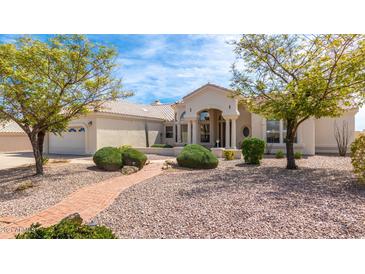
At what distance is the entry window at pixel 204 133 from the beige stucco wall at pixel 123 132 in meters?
5.89

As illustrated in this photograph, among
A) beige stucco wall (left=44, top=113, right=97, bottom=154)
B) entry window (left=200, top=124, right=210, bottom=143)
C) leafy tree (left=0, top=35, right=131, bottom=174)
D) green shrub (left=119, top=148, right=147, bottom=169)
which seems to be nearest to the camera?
leafy tree (left=0, top=35, right=131, bottom=174)

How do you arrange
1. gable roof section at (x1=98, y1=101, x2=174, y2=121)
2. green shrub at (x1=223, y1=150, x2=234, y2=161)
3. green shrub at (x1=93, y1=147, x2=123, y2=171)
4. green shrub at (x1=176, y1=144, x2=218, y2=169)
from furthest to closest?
1. gable roof section at (x1=98, y1=101, x2=174, y2=121)
2. green shrub at (x1=223, y1=150, x2=234, y2=161)
3. green shrub at (x1=176, y1=144, x2=218, y2=169)
4. green shrub at (x1=93, y1=147, x2=123, y2=171)

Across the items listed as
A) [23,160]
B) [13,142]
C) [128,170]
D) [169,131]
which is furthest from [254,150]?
[13,142]

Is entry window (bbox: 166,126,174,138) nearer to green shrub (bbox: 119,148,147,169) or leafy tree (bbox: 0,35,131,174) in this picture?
green shrub (bbox: 119,148,147,169)

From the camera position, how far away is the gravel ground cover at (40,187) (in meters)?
6.31

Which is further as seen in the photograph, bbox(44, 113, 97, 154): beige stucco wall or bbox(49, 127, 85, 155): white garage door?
bbox(49, 127, 85, 155): white garage door

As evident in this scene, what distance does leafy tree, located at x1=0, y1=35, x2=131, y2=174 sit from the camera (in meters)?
8.24

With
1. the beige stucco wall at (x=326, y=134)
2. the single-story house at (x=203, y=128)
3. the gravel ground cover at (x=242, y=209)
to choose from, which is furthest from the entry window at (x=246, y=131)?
the gravel ground cover at (x=242, y=209)

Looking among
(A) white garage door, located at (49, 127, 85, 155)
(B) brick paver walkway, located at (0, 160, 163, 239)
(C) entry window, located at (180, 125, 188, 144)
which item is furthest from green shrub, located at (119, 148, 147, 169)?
(C) entry window, located at (180, 125, 188, 144)
